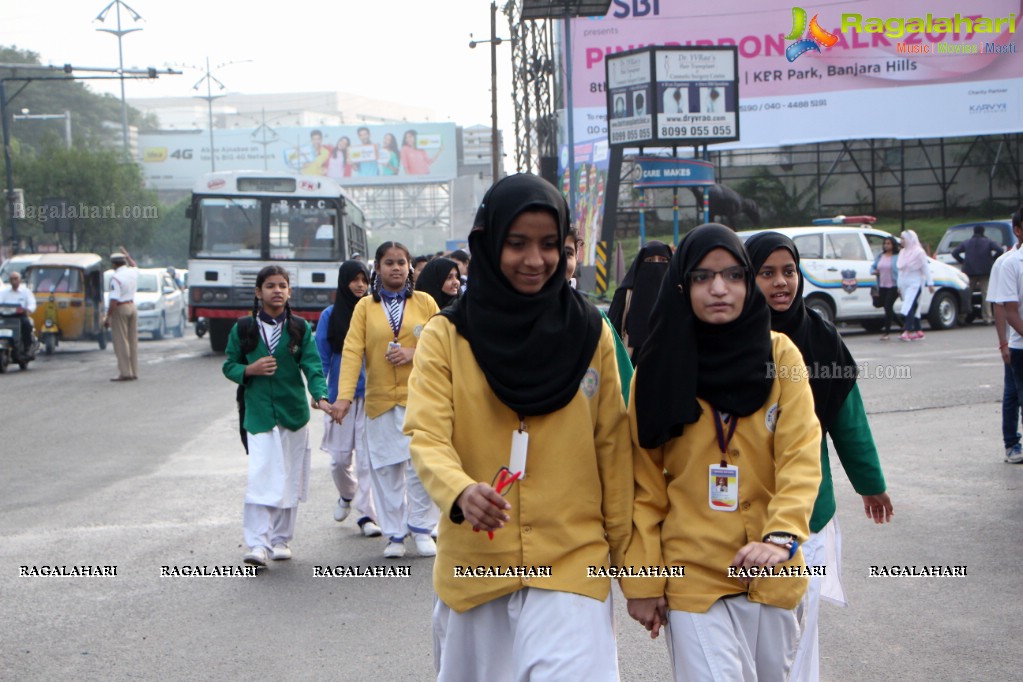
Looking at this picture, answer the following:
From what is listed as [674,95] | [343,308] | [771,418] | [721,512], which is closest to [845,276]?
[674,95]

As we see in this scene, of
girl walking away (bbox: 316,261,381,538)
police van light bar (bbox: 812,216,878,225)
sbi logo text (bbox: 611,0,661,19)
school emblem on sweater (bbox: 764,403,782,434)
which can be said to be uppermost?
sbi logo text (bbox: 611,0,661,19)

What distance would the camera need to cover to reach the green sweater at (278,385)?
672 centimetres

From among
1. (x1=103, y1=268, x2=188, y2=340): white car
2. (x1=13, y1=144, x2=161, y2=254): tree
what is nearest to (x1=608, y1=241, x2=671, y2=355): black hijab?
(x1=103, y1=268, x2=188, y2=340): white car

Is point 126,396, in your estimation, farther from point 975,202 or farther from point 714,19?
point 975,202

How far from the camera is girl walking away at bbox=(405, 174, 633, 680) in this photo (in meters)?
3.04

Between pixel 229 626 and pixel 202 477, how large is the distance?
4.22 m

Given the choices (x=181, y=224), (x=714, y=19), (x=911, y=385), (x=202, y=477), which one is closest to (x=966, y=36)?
(x=714, y=19)

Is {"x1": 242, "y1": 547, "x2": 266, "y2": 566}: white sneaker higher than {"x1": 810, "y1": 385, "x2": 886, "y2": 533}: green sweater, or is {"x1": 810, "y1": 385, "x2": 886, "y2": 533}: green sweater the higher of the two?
{"x1": 810, "y1": 385, "x2": 886, "y2": 533}: green sweater

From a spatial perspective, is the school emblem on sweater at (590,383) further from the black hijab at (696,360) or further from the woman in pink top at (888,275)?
the woman in pink top at (888,275)

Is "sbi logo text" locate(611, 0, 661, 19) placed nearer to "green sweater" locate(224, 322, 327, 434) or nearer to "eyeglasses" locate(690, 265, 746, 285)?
"green sweater" locate(224, 322, 327, 434)

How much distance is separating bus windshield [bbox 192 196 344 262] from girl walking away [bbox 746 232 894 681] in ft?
62.7

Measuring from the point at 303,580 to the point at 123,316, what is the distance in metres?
12.6

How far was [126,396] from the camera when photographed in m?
15.9

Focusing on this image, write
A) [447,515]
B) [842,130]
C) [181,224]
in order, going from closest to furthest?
[447,515] → [842,130] → [181,224]
